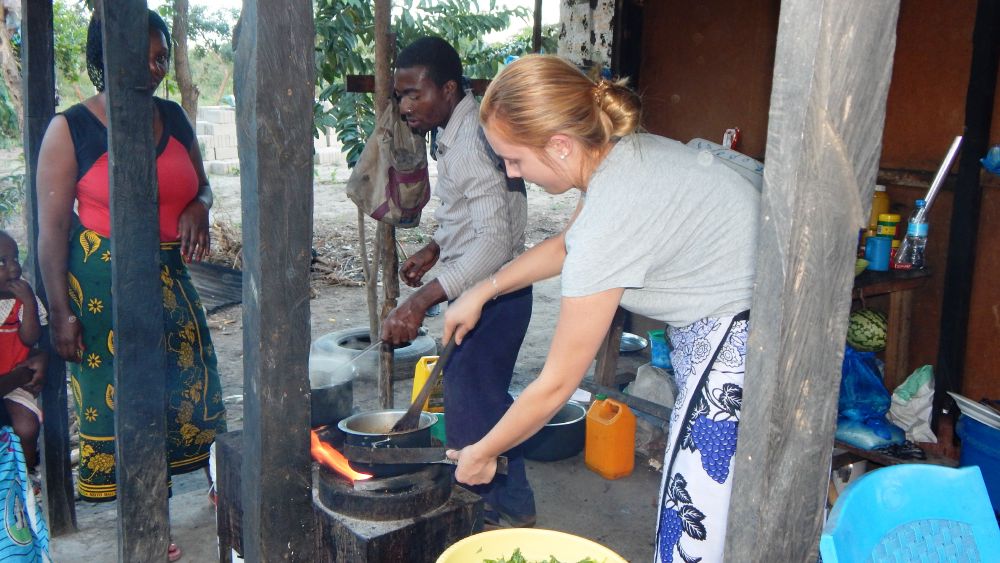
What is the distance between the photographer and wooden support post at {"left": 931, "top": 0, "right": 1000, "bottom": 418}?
12.8 ft

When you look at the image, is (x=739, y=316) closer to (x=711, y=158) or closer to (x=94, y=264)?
(x=711, y=158)

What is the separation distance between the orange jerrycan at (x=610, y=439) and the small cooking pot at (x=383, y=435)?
5.91 ft

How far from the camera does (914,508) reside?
1691mm

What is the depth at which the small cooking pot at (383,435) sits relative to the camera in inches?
94.0

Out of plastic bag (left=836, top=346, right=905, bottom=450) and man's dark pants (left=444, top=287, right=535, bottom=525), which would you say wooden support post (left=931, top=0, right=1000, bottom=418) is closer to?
plastic bag (left=836, top=346, right=905, bottom=450)

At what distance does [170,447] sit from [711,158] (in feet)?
8.77

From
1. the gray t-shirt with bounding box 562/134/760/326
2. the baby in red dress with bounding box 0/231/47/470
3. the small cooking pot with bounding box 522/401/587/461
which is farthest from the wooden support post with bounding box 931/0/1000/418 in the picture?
the baby in red dress with bounding box 0/231/47/470

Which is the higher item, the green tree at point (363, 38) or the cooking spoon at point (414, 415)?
the green tree at point (363, 38)

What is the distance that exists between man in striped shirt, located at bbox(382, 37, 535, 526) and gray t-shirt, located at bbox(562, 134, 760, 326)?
120cm

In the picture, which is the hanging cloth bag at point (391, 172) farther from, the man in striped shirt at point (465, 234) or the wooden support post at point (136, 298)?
the wooden support post at point (136, 298)

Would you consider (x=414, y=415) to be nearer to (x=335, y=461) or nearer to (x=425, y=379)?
(x=335, y=461)

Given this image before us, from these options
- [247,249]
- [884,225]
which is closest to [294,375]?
[247,249]

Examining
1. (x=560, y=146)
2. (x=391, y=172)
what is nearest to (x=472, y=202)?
(x=391, y=172)

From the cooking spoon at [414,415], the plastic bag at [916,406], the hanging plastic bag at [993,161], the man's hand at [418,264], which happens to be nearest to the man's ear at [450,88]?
the man's hand at [418,264]
